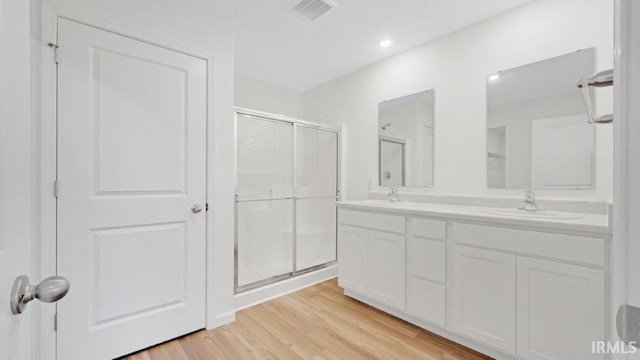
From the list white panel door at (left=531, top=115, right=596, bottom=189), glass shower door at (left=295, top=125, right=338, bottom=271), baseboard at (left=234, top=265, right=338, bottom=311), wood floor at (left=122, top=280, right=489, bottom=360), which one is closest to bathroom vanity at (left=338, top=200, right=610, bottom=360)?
wood floor at (left=122, top=280, right=489, bottom=360)

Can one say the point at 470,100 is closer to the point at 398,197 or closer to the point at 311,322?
the point at 398,197

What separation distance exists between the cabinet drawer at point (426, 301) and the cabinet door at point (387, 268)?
3.2 inches

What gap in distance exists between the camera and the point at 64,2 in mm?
1515

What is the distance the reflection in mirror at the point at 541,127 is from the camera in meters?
1.76

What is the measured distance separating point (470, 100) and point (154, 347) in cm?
296

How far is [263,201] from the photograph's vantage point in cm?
269

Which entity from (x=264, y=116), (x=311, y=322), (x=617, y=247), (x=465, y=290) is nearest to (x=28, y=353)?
(x=617, y=247)

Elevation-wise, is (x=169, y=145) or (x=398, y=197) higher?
(x=169, y=145)

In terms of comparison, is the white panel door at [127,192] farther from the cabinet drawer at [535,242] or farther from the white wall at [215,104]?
the cabinet drawer at [535,242]

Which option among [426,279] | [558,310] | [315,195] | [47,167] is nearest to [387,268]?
[426,279]

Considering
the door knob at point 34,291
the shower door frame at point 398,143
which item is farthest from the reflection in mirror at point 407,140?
the door knob at point 34,291

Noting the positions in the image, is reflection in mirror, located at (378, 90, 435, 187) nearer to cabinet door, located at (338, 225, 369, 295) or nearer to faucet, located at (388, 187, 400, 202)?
faucet, located at (388, 187, 400, 202)

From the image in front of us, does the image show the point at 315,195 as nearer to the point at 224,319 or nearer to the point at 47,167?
the point at 224,319

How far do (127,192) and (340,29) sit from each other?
80.5 inches
